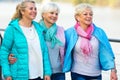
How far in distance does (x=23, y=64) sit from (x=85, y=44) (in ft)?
1.73

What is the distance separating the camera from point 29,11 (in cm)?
274

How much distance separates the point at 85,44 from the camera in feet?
9.22

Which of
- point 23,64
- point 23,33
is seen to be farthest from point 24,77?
point 23,33

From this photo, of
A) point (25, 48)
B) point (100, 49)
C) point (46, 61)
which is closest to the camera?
point (25, 48)

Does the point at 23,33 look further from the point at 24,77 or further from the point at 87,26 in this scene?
the point at 87,26

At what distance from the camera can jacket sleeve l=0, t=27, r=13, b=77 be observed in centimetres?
269

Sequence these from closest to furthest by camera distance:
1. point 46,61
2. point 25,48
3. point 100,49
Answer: point 25,48, point 46,61, point 100,49

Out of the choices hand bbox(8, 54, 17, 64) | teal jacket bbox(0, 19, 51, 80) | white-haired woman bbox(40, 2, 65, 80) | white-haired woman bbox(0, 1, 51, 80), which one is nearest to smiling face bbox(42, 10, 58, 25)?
white-haired woman bbox(40, 2, 65, 80)

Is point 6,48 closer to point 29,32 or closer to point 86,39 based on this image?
point 29,32

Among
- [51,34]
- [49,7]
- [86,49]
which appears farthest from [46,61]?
[49,7]

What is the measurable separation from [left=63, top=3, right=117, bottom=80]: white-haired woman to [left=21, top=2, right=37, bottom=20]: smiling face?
1.19 ft

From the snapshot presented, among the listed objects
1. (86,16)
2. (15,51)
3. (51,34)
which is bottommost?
(15,51)

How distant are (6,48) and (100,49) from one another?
2.58 ft

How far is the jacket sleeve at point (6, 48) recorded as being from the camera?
8.82 ft
